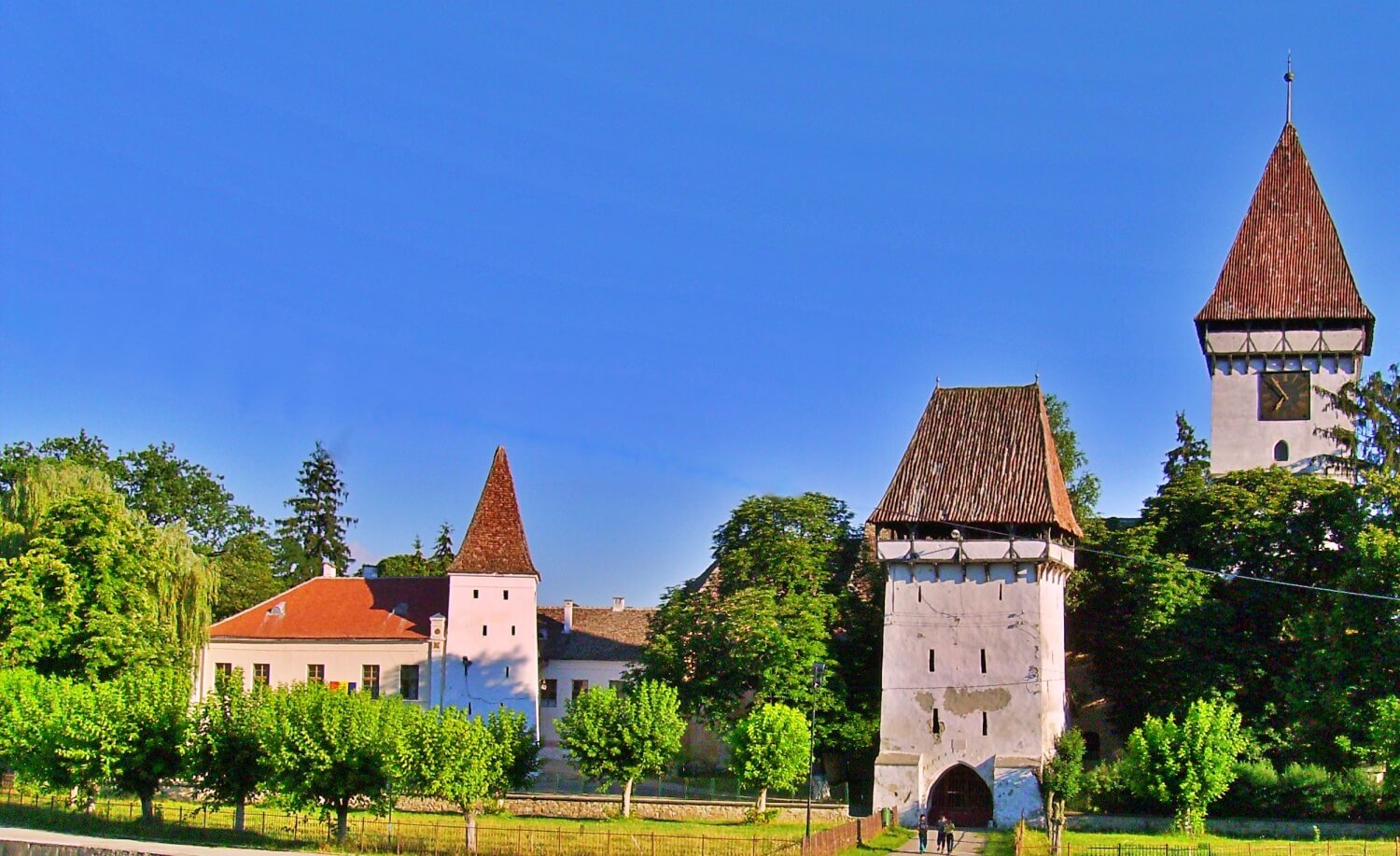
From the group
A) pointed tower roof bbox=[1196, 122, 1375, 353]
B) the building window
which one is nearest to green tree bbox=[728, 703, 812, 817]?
the building window

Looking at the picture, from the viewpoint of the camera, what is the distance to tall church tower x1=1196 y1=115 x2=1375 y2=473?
193 feet

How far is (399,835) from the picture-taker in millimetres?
39094

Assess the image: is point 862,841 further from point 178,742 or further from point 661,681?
point 178,742

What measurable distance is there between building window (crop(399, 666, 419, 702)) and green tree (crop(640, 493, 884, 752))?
33.8ft

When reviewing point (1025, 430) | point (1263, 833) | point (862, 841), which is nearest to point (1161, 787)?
point (1263, 833)

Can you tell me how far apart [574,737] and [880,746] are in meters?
9.64

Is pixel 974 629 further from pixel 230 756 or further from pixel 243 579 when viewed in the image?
pixel 243 579

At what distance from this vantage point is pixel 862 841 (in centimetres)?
4050

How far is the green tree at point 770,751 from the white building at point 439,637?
13277mm

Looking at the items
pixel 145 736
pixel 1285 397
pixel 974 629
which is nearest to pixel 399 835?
pixel 145 736

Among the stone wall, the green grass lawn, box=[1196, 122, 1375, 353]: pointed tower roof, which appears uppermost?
box=[1196, 122, 1375, 353]: pointed tower roof

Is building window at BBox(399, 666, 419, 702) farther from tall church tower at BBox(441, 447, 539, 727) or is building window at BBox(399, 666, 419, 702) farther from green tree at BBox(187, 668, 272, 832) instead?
green tree at BBox(187, 668, 272, 832)

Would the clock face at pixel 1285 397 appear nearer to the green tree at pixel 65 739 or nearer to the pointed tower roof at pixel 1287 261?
the pointed tower roof at pixel 1287 261

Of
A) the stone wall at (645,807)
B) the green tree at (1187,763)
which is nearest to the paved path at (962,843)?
the stone wall at (645,807)
